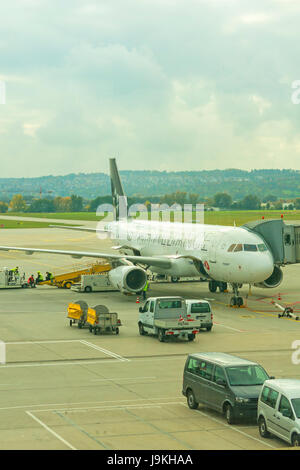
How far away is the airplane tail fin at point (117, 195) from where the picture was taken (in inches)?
2820

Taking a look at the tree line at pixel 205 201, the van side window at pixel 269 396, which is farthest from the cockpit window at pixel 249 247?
the tree line at pixel 205 201

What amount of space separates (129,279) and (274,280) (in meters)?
10.1

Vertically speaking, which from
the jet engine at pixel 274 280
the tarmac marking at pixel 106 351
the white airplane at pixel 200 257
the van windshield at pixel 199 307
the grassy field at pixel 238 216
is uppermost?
the grassy field at pixel 238 216

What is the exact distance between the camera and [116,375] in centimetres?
2936

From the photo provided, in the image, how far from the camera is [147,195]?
3674 inches

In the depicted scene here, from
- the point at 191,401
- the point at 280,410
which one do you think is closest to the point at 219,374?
the point at 191,401

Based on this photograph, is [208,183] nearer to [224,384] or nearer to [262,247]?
[262,247]

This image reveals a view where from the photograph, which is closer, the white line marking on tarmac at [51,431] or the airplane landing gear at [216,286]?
the white line marking on tarmac at [51,431]

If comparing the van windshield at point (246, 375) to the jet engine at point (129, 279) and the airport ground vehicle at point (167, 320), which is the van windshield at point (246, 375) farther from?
the jet engine at point (129, 279)

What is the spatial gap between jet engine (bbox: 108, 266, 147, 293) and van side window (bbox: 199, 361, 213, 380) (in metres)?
26.9

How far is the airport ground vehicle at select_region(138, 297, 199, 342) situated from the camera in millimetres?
36781

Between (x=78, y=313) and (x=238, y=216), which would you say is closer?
(x=78, y=313)

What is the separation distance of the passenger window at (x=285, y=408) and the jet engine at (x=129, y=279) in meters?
31.2
